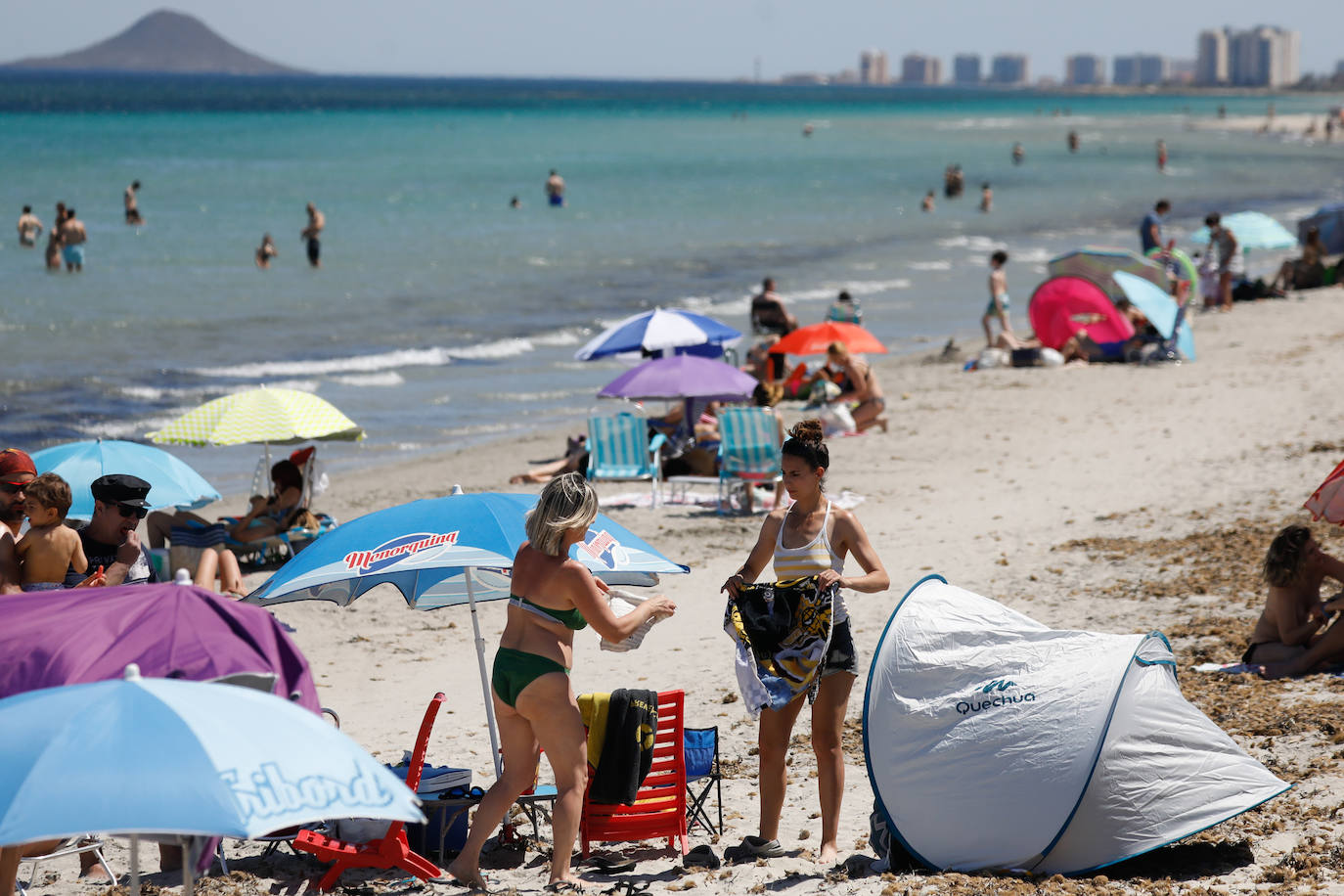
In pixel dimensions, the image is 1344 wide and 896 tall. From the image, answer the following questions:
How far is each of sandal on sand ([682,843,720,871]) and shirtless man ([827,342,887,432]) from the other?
859 cm

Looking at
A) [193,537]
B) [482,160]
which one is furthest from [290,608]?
[482,160]

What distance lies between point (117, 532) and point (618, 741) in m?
2.43

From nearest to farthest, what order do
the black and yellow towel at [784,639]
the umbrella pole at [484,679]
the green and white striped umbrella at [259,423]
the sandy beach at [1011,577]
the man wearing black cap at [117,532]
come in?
the black and yellow towel at [784,639] < the sandy beach at [1011,577] < the umbrella pole at [484,679] < the man wearing black cap at [117,532] < the green and white striped umbrella at [259,423]

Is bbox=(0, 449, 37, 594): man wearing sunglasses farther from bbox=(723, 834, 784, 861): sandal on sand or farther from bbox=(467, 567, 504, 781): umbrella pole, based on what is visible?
bbox=(723, 834, 784, 861): sandal on sand

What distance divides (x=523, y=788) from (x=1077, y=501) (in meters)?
6.59

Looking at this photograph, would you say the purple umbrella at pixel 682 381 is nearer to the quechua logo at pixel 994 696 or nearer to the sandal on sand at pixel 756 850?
the sandal on sand at pixel 756 850

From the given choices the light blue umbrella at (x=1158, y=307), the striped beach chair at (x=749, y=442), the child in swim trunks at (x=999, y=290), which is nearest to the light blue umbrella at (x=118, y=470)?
the striped beach chair at (x=749, y=442)

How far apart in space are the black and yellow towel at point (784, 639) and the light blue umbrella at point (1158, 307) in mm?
12150

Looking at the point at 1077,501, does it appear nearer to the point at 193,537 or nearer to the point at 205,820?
the point at 193,537

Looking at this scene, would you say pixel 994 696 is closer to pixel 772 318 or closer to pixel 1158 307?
pixel 1158 307

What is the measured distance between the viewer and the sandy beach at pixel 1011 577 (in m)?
4.82

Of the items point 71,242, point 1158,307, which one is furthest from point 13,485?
point 71,242

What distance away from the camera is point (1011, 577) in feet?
27.5

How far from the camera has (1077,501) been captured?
10.2 metres
